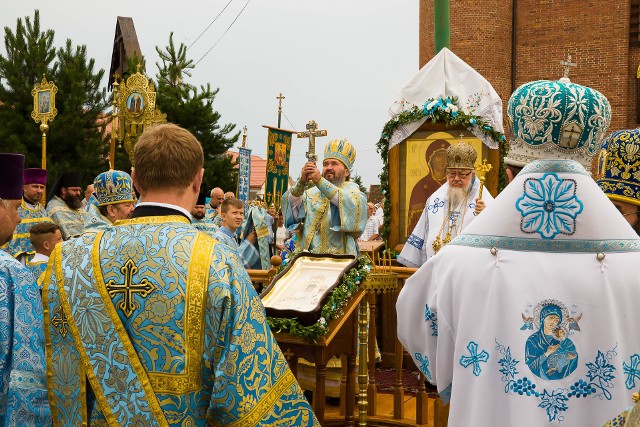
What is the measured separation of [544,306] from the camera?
97.3 inches

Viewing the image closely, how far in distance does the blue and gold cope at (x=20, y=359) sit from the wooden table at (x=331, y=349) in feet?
6.62

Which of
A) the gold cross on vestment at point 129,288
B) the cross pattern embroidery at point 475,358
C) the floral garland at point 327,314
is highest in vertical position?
the gold cross on vestment at point 129,288

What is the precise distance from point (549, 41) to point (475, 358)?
71.4ft

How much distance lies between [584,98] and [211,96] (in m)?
20.3

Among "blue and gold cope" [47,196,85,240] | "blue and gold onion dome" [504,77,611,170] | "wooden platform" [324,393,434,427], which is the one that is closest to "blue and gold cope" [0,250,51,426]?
"blue and gold onion dome" [504,77,611,170]

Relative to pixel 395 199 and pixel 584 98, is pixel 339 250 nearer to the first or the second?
pixel 395 199

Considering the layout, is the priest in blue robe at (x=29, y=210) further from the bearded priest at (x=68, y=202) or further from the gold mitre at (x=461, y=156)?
the gold mitre at (x=461, y=156)

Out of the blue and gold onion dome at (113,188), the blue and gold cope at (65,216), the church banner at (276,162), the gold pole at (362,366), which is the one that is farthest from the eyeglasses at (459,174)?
the blue and gold cope at (65,216)

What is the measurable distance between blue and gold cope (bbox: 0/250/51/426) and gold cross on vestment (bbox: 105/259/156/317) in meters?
0.45

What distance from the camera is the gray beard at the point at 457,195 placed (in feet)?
21.0

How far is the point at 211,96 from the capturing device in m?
22.2

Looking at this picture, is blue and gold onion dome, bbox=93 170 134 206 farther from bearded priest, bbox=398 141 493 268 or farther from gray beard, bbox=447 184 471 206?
gray beard, bbox=447 184 471 206

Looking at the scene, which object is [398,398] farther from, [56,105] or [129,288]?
[56,105]

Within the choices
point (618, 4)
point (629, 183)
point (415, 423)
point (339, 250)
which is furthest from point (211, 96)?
point (629, 183)
